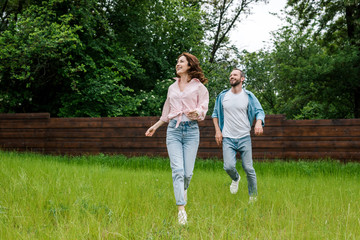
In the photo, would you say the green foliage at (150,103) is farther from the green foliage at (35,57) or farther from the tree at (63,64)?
the green foliage at (35,57)

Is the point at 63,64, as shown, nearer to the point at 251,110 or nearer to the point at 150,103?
the point at 150,103

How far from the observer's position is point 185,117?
3904 millimetres

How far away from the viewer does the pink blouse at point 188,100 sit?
393cm

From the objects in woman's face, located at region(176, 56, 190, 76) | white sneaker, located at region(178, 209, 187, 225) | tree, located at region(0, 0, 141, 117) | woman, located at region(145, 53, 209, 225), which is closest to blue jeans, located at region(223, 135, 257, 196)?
woman, located at region(145, 53, 209, 225)

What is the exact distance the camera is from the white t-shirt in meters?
4.57

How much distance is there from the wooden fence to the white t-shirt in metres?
4.76

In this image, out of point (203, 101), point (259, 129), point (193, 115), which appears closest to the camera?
point (193, 115)

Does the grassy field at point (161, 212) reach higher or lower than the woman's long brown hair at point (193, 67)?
lower

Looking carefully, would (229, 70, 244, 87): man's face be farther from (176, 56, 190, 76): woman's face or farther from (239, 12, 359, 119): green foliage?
(239, 12, 359, 119): green foliage

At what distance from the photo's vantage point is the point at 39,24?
1062 centimetres

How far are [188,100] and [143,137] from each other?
5.90 metres

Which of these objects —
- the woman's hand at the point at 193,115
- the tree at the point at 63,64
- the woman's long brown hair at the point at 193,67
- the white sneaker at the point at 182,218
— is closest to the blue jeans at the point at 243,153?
the woman's hand at the point at 193,115

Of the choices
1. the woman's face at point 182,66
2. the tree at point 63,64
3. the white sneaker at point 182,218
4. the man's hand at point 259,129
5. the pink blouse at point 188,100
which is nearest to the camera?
the white sneaker at point 182,218

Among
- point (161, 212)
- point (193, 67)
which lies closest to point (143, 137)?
point (193, 67)
